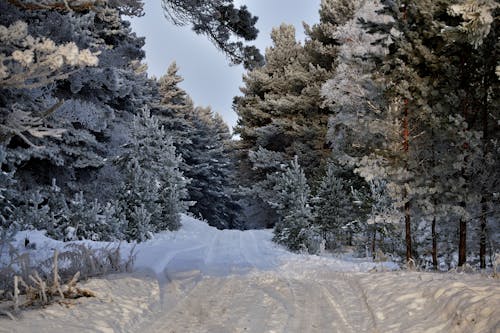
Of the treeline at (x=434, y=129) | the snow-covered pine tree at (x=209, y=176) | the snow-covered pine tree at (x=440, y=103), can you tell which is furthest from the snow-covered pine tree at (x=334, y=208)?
the snow-covered pine tree at (x=209, y=176)

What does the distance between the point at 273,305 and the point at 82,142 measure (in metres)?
9.70

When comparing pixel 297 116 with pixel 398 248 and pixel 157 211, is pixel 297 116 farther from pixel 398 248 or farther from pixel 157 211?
pixel 398 248

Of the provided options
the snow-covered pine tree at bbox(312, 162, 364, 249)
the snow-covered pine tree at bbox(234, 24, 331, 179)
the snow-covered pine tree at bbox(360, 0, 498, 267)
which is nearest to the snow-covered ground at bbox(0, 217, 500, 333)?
the snow-covered pine tree at bbox(360, 0, 498, 267)

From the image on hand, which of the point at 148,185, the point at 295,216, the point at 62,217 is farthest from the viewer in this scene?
the point at 148,185

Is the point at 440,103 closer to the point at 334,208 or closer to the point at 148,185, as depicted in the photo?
the point at 334,208

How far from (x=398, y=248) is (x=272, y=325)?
416 inches

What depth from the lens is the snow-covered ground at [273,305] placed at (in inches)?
171

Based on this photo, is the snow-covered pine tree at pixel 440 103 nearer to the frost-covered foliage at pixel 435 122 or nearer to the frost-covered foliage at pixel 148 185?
the frost-covered foliage at pixel 435 122

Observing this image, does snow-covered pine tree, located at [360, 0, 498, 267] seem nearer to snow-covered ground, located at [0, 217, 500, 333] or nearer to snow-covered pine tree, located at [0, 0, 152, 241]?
snow-covered ground, located at [0, 217, 500, 333]

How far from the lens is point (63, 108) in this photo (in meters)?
11.5

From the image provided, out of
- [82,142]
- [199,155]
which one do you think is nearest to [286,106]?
[199,155]

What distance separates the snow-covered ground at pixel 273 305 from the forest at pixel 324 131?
2211mm

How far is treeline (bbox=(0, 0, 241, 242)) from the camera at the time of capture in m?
7.62

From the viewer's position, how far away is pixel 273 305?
18.8 ft
